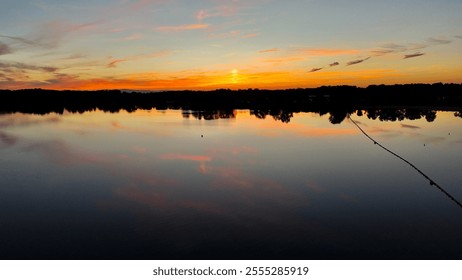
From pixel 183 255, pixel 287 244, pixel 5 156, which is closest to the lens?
pixel 183 255

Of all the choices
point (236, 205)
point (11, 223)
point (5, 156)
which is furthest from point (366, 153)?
point (5, 156)

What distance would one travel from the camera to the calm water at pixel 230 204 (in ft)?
57.2

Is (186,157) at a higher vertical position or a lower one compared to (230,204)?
higher

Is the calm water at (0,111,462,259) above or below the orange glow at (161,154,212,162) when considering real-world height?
below

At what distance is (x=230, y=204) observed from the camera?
24.4 metres

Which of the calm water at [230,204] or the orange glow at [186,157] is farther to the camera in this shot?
the orange glow at [186,157]

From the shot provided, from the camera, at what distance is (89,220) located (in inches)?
838

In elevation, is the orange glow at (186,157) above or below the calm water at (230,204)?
above

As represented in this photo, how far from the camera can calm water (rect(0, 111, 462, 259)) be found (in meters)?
17.4

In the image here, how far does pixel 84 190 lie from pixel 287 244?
17119 millimetres

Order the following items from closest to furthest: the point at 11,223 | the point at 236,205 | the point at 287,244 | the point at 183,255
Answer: the point at 183,255
the point at 287,244
the point at 11,223
the point at 236,205

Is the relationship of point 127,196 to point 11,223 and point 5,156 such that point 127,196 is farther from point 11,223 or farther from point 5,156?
point 5,156

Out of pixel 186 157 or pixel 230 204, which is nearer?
pixel 230 204

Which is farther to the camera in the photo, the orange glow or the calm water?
the orange glow
